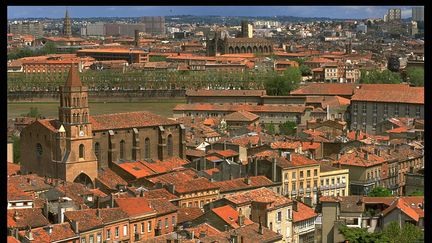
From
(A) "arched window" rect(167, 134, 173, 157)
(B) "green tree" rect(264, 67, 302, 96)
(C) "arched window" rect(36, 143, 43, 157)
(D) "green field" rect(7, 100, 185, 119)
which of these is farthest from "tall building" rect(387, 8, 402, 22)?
(C) "arched window" rect(36, 143, 43, 157)

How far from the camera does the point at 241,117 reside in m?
37.2

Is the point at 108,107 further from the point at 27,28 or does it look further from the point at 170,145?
the point at 27,28

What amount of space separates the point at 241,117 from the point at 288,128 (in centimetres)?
221

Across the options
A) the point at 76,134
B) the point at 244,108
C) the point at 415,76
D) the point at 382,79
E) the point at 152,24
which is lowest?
the point at 244,108

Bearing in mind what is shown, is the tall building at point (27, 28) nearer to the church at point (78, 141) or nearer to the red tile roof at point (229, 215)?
the church at point (78, 141)

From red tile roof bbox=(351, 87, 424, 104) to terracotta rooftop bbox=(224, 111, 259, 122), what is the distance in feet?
14.4

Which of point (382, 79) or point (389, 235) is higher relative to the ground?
point (389, 235)

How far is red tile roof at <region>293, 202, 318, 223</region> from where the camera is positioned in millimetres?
16875

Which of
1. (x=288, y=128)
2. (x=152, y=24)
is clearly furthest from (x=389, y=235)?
(x=152, y=24)

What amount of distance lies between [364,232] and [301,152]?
11.3 m

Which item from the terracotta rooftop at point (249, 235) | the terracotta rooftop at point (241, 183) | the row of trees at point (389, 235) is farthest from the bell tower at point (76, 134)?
the row of trees at point (389, 235)

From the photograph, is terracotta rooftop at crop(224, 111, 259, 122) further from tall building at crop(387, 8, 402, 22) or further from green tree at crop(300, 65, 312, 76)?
tall building at crop(387, 8, 402, 22)
